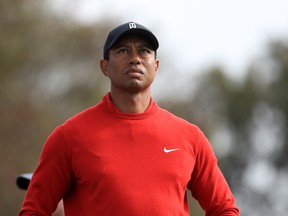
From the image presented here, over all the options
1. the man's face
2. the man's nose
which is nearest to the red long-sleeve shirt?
the man's face

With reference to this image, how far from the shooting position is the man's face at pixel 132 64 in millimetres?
7238

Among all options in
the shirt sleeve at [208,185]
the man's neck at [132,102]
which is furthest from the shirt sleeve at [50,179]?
the shirt sleeve at [208,185]

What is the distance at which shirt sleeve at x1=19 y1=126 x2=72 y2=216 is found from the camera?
23.4 ft

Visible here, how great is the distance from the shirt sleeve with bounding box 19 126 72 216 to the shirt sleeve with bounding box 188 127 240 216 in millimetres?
760

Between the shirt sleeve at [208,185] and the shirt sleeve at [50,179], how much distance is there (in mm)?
760

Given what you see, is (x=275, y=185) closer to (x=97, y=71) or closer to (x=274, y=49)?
(x=274, y=49)

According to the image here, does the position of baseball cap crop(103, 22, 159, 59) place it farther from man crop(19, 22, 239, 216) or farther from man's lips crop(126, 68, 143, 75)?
man's lips crop(126, 68, 143, 75)

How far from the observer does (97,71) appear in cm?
4356

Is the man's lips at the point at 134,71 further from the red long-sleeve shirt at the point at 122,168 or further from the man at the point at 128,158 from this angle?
the red long-sleeve shirt at the point at 122,168

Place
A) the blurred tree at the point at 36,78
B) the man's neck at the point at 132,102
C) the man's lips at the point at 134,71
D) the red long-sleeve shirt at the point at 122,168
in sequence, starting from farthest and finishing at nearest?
the blurred tree at the point at 36,78 → the man's neck at the point at 132,102 → the man's lips at the point at 134,71 → the red long-sleeve shirt at the point at 122,168

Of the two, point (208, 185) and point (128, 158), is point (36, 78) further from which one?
point (128, 158)

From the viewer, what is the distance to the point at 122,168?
7074 mm

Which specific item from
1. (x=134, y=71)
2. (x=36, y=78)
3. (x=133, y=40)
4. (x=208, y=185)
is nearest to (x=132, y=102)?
(x=134, y=71)

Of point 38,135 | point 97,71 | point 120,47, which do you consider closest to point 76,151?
point 120,47
